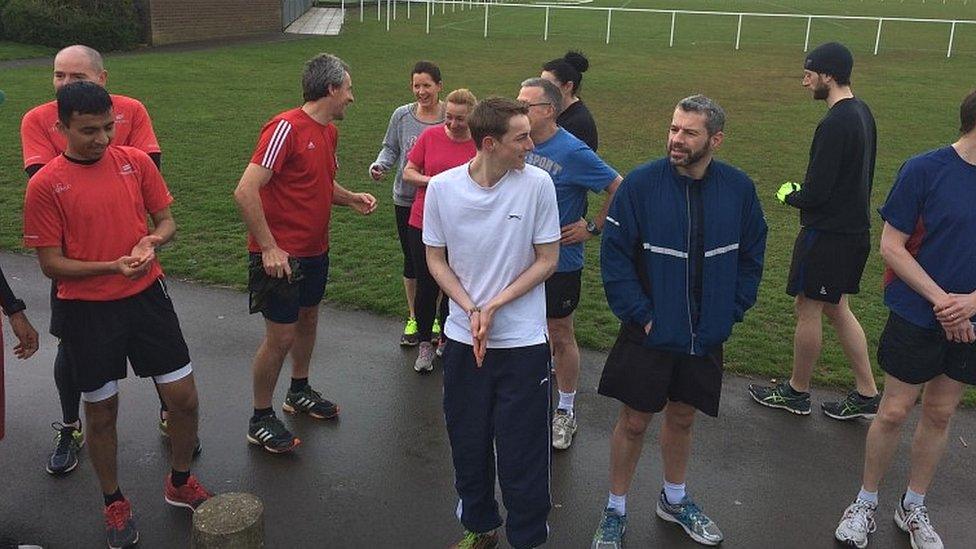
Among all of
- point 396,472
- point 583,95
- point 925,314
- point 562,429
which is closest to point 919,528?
point 925,314

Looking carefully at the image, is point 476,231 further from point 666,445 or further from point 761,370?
point 761,370

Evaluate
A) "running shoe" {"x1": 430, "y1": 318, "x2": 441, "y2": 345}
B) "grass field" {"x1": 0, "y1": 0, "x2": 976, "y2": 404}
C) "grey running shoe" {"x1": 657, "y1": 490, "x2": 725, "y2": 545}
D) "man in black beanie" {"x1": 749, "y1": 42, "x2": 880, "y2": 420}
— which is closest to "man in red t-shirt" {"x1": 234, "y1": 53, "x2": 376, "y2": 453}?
"running shoe" {"x1": 430, "y1": 318, "x2": 441, "y2": 345}

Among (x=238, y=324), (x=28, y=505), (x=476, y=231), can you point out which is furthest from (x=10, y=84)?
(x=476, y=231)

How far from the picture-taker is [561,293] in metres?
4.68

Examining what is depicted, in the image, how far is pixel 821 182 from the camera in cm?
476

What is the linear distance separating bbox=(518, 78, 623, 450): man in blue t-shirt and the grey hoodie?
1.47 meters

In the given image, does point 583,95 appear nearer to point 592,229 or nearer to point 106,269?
point 592,229

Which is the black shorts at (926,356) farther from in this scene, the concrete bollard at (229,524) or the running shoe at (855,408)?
the concrete bollard at (229,524)

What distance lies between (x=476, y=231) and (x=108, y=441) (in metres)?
1.96

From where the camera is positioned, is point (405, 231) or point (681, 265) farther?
point (405, 231)

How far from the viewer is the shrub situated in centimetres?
2575

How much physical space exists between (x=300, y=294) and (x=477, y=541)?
5.80 feet

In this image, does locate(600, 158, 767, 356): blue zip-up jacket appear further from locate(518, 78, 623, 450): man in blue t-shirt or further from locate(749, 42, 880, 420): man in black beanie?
locate(749, 42, 880, 420): man in black beanie

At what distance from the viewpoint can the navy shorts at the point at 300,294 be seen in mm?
4441
